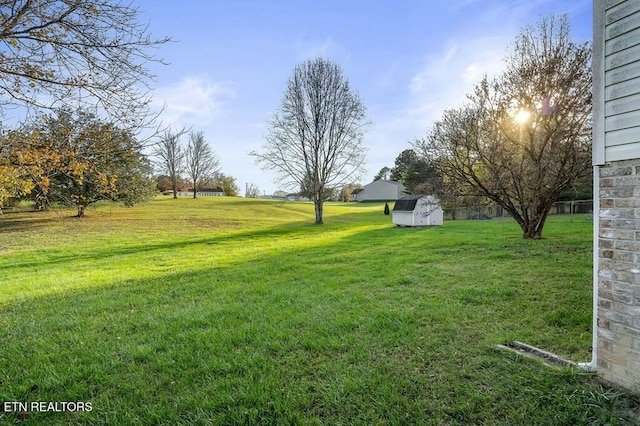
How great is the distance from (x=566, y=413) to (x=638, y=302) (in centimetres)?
86

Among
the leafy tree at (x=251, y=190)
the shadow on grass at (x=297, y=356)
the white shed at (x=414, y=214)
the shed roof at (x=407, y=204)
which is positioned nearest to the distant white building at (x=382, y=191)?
the leafy tree at (x=251, y=190)

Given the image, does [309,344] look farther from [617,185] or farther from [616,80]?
[616,80]

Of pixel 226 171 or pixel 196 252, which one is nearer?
pixel 196 252

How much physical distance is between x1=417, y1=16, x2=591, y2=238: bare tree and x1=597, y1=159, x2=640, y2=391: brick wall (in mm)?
8038

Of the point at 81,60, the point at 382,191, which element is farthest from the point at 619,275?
the point at 382,191

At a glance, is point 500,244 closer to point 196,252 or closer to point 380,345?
point 380,345

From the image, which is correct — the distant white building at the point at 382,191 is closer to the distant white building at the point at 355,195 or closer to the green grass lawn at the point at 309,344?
the distant white building at the point at 355,195

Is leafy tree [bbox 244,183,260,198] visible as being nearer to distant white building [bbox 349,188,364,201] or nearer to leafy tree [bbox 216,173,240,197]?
leafy tree [bbox 216,173,240,197]

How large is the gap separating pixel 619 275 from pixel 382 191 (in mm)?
56273

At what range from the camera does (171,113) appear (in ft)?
15.7

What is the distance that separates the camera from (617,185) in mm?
2213

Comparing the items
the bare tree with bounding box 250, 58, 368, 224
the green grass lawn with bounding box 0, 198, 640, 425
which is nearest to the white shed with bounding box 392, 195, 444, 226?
the bare tree with bounding box 250, 58, 368, 224

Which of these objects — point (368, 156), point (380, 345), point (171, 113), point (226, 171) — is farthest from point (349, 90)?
point (226, 171)

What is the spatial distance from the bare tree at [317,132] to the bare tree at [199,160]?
69.5ft
